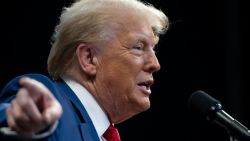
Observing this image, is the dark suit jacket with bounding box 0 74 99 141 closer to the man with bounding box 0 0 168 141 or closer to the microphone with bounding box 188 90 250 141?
the man with bounding box 0 0 168 141

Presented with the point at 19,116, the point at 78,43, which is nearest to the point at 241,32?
the point at 78,43

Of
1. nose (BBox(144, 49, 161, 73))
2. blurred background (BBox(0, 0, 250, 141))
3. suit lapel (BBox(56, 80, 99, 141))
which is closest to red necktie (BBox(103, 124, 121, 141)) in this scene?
suit lapel (BBox(56, 80, 99, 141))

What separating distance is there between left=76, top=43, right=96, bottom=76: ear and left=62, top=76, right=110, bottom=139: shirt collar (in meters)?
0.06

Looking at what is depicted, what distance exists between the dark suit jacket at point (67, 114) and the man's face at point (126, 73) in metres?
0.15

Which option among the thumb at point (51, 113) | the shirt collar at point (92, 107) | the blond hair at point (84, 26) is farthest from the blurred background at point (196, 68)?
the thumb at point (51, 113)

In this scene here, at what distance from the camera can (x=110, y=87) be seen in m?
1.71

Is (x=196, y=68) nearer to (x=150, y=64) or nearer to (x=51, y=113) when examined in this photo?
(x=150, y=64)

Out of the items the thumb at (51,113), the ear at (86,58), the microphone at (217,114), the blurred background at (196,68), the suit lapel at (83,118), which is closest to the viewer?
the thumb at (51,113)

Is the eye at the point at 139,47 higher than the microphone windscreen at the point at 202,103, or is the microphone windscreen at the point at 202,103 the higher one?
the microphone windscreen at the point at 202,103

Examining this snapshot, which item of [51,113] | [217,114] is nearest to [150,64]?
[217,114]

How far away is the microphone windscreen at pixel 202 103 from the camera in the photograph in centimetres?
136

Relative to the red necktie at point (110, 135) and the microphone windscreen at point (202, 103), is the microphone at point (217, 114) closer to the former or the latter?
the microphone windscreen at point (202, 103)

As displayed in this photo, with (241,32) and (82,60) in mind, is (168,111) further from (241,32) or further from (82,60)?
(82,60)

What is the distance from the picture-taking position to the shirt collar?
1611 millimetres
